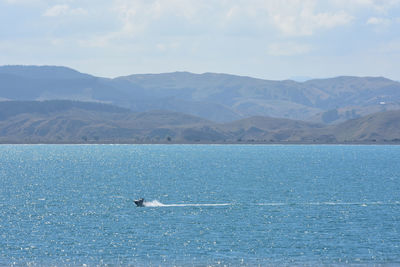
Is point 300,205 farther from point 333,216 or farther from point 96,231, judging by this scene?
point 96,231

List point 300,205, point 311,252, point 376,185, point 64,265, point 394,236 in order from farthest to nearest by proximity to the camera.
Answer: point 376,185
point 300,205
point 394,236
point 311,252
point 64,265

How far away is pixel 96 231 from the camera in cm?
7906

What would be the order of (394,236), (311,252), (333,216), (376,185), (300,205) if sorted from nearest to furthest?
1. (311,252)
2. (394,236)
3. (333,216)
4. (300,205)
5. (376,185)

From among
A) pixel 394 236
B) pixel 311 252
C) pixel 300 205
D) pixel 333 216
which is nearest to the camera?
pixel 311 252

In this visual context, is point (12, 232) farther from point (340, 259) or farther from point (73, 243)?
point (340, 259)

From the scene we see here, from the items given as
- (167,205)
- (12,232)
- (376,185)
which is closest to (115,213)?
(167,205)

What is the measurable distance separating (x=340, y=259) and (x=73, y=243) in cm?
2703

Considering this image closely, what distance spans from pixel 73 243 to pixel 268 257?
20.4 metres

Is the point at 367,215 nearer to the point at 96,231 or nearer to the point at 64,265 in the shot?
the point at 96,231

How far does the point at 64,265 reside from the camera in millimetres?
62125

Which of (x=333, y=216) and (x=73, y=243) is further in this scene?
(x=333, y=216)

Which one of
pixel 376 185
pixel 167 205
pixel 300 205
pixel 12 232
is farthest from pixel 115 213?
pixel 376 185

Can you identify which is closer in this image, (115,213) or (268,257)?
(268,257)

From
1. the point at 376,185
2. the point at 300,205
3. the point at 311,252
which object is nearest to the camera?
the point at 311,252
